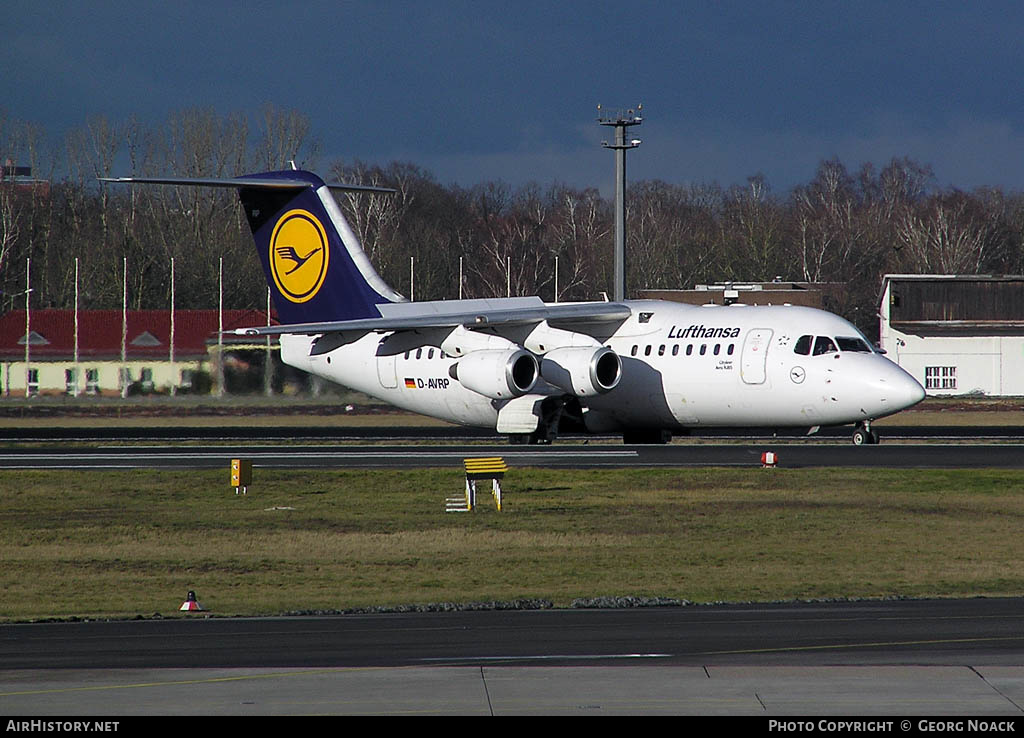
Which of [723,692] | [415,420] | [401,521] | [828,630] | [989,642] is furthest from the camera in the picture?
[415,420]

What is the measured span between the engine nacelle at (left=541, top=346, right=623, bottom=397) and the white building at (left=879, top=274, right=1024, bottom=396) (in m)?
39.2

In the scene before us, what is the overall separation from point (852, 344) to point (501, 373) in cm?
871

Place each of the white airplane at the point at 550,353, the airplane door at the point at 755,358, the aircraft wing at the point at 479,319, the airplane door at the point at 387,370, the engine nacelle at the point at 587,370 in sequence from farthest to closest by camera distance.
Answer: the airplane door at the point at 387,370
the aircraft wing at the point at 479,319
the engine nacelle at the point at 587,370
the airplane door at the point at 755,358
the white airplane at the point at 550,353

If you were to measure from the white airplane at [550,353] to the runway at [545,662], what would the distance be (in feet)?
61.5

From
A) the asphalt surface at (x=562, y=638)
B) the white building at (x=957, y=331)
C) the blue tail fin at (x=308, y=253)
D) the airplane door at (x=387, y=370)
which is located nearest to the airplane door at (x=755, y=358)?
the airplane door at (x=387, y=370)

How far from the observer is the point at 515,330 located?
40.2 meters

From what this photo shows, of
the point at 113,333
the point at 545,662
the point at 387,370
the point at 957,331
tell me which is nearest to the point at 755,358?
the point at 387,370

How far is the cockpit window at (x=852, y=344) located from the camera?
35438 mm

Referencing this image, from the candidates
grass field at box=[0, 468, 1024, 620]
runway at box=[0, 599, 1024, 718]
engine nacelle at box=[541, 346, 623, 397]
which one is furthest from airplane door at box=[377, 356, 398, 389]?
runway at box=[0, 599, 1024, 718]

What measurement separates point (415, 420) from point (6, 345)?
17.6 meters

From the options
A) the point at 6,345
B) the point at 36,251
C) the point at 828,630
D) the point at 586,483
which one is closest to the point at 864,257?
the point at 36,251

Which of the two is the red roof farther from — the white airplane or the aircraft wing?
the aircraft wing

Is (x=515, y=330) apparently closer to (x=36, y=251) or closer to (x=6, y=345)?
(x=6, y=345)

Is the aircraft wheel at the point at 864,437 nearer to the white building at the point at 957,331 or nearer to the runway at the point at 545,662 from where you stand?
the runway at the point at 545,662
